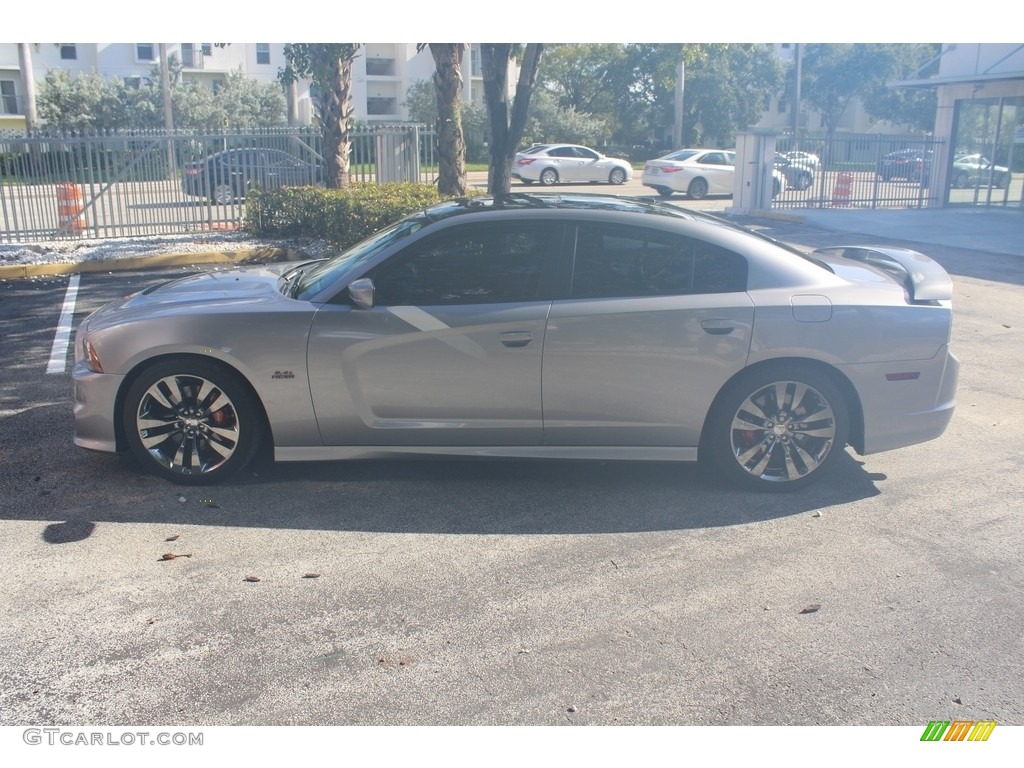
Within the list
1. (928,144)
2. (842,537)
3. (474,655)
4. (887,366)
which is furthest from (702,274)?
(928,144)

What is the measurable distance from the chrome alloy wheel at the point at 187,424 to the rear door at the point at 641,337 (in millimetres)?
1761

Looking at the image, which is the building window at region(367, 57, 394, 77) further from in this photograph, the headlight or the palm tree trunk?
the headlight

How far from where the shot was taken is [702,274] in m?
5.32

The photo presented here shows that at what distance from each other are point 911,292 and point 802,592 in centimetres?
215

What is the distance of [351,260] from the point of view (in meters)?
5.62

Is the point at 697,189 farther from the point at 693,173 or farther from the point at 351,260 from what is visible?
the point at 351,260

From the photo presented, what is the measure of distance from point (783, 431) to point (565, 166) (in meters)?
28.5

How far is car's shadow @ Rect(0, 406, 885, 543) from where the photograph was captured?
16.3 ft

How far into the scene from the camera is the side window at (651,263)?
5.29 meters

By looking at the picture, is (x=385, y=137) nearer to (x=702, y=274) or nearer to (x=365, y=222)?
(x=365, y=222)

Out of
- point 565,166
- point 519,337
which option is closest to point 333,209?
point 519,337

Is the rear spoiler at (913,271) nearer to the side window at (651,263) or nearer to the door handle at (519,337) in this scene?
the side window at (651,263)

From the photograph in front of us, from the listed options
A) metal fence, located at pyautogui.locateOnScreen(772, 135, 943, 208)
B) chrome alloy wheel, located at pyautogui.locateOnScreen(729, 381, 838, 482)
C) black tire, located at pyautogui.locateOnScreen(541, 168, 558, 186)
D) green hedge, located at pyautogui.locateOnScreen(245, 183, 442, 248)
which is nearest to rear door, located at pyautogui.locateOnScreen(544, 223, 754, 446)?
chrome alloy wheel, located at pyautogui.locateOnScreen(729, 381, 838, 482)

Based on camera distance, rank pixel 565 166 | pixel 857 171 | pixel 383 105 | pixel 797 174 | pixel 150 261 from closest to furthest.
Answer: pixel 150 261, pixel 797 174, pixel 857 171, pixel 565 166, pixel 383 105
